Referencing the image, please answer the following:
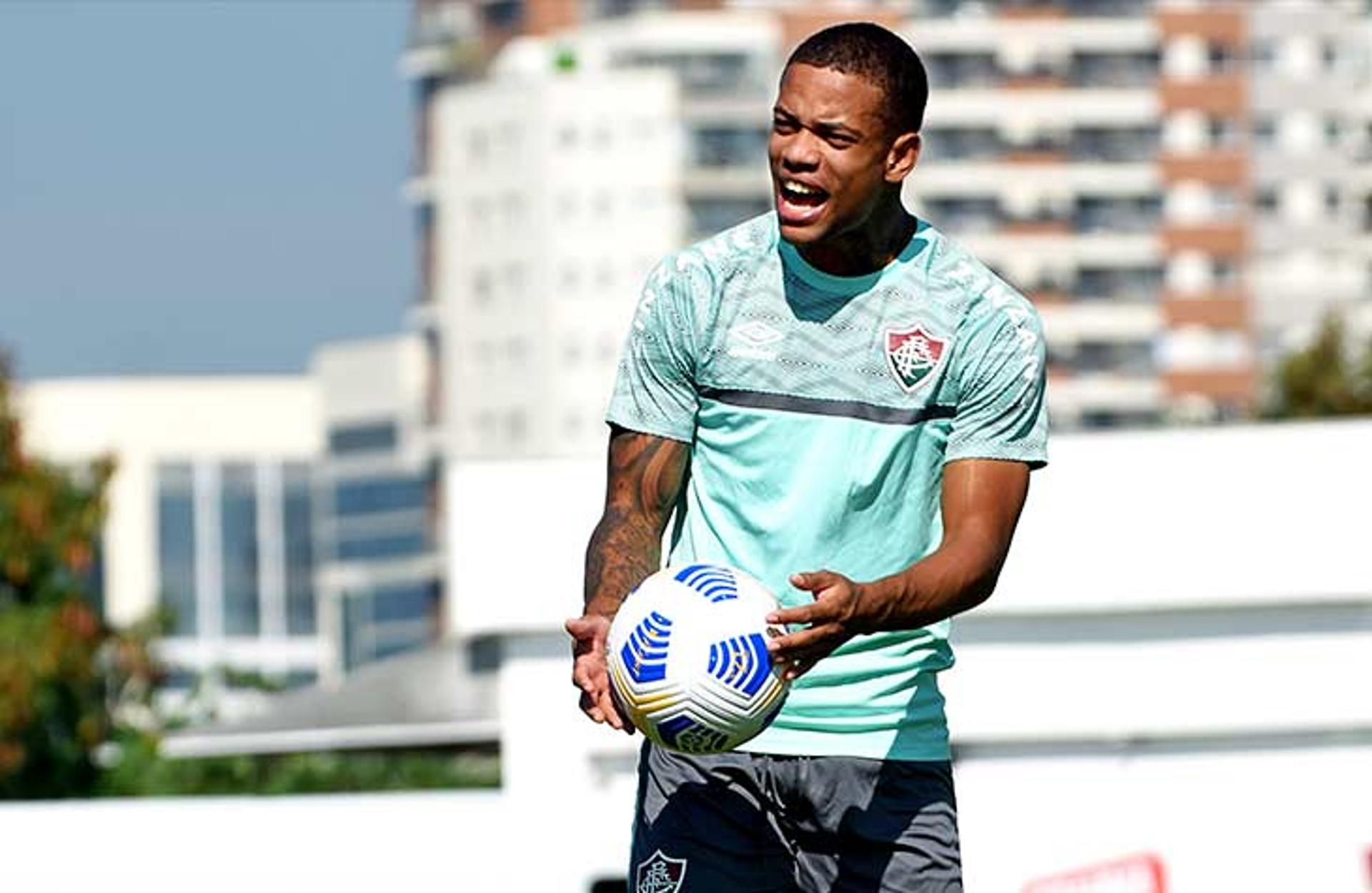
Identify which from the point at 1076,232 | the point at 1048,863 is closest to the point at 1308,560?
the point at 1048,863

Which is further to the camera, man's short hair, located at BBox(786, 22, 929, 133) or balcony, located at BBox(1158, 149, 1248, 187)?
balcony, located at BBox(1158, 149, 1248, 187)

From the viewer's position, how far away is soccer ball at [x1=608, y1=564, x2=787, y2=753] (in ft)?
24.2

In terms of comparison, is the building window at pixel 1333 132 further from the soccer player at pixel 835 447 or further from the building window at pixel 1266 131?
the soccer player at pixel 835 447

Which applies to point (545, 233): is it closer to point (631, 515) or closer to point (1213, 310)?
point (1213, 310)

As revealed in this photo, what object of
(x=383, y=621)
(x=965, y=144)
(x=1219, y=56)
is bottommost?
(x=383, y=621)

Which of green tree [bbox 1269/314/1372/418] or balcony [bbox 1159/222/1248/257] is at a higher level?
green tree [bbox 1269/314/1372/418]

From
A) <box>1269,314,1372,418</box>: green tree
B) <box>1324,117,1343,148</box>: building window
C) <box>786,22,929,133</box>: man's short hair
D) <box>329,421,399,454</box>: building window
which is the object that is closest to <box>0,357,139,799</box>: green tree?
<box>1269,314,1372,418</box>: green tree

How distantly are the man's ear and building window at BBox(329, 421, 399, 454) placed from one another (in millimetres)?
182409

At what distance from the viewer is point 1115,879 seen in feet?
45.1

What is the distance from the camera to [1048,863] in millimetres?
14172

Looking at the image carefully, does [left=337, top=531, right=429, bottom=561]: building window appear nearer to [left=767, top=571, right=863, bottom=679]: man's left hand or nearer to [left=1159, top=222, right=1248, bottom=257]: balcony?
[left=1159, top=222, right=1248, bottom=257]: balcony

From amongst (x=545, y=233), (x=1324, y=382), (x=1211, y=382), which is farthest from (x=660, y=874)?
(x=545, y=233)

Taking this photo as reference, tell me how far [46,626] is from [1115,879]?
31971 millimetres

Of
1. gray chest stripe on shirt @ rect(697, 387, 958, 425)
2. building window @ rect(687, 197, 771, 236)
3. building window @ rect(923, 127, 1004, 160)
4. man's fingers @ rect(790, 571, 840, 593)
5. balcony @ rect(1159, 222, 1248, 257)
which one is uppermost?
gray chest stripe on shirt @ rect(697, 387, 958, 425)
